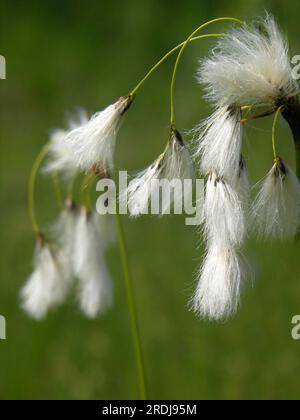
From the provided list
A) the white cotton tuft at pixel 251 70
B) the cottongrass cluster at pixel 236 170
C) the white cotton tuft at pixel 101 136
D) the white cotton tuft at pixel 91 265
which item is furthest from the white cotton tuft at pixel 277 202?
the white cotton tuft at pixel 91 265

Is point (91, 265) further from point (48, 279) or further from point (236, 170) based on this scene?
point (236, 170)

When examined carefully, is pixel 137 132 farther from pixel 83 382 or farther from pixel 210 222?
pixel 210 222

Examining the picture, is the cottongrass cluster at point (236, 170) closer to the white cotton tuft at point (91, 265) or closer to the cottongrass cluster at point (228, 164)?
the cottongrass cluster at point (228, 164)

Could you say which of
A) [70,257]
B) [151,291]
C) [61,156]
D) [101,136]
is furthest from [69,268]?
[151,291]

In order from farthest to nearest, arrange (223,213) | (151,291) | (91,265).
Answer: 1. (151,291)
2. (91,265)
3. (223,213)

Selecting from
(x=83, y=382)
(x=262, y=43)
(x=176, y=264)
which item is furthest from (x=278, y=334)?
(x=262, y=43)

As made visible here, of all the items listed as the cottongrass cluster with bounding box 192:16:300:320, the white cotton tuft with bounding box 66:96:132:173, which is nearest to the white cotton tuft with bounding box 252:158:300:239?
the cottongrass cluster with bounding box 192:16:300:320

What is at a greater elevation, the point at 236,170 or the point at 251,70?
the point at 251,70
